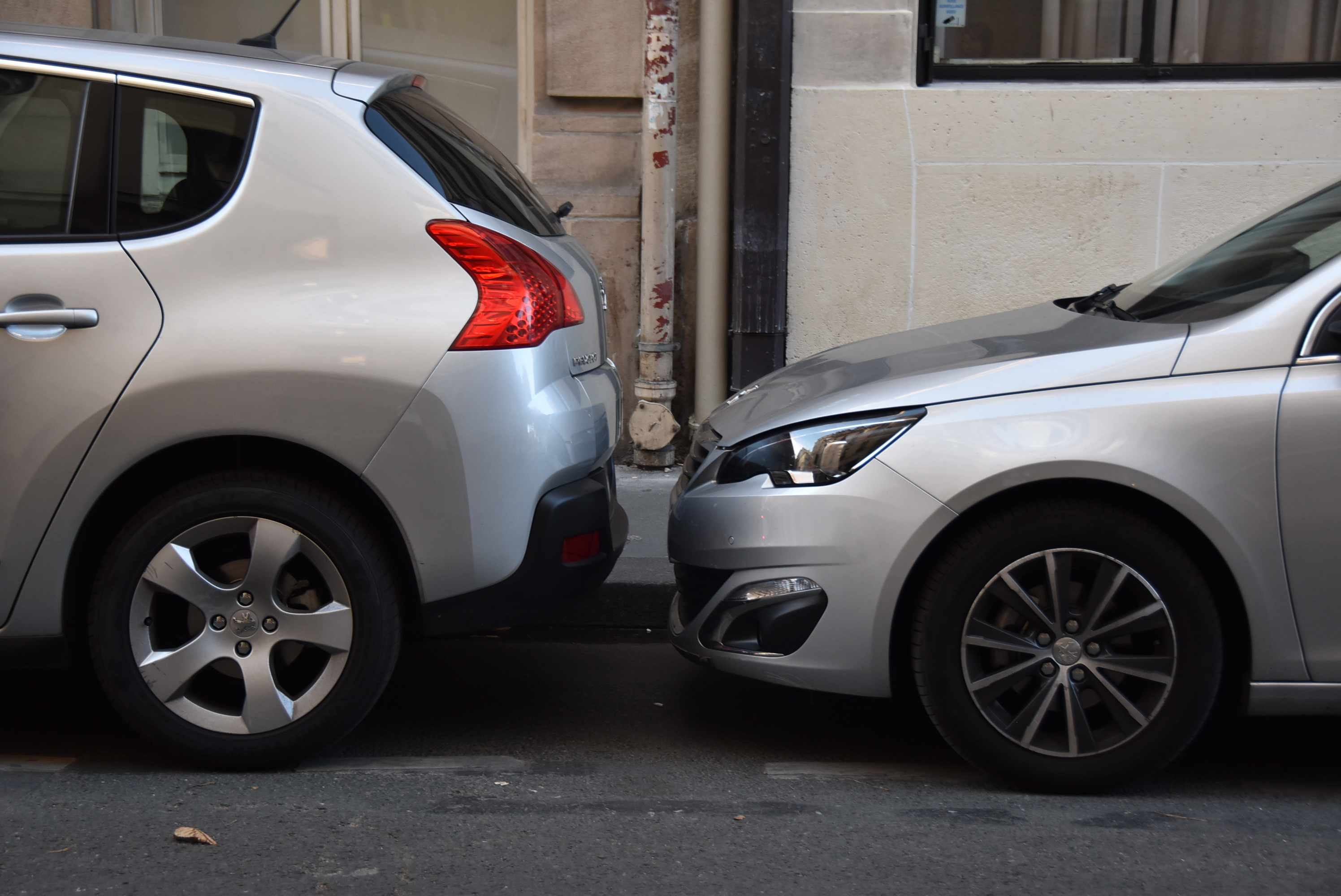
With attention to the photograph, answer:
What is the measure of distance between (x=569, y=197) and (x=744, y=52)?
4.07 feet

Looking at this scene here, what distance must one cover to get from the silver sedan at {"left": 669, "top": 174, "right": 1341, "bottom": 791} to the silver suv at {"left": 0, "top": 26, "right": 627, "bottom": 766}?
64 centimetres

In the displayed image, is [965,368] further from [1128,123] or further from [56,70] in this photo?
[1128,123]

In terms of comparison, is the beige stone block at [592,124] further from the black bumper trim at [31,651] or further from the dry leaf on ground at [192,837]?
the dry leaf on ground at [192,837]

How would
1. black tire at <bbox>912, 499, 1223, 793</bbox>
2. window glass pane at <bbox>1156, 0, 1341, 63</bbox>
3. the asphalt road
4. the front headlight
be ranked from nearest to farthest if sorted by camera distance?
the asphalt road, black tire at <bbox>912, 499, 1223, 793</bbox>, the front headlight, window glass pane at <bbox>1156, 0, 1341, 63</bbox>

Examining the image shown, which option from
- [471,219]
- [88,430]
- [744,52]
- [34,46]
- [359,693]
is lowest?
[359,693]

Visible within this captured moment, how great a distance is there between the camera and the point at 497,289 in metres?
3.06

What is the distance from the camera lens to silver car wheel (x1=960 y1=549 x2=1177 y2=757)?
2918 millimetres

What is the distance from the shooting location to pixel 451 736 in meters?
3.52

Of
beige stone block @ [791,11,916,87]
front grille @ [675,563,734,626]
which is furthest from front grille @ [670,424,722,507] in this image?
beige stone block @ [791,11,916,87]

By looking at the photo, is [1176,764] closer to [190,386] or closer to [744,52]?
[190,386]

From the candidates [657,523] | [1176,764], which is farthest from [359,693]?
[657,523]

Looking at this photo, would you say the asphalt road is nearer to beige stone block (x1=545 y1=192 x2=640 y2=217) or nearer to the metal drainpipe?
the metal drainpipe

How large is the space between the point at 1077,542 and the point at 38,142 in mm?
2633

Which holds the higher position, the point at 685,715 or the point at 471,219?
the point at 471,219
